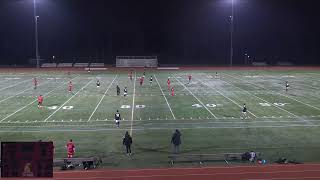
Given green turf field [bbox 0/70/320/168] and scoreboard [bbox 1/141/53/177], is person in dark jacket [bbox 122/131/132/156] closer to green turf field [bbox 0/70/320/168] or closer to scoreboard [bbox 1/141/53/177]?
green turf field [bbox 0/70/320/168]

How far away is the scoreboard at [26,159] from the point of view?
9094 millimetres

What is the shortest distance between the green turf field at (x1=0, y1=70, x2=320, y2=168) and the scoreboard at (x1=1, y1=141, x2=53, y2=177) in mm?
7531

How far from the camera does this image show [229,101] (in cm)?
3278

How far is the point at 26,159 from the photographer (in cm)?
907

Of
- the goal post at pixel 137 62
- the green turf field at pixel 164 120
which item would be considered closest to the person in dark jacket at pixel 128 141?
the green turf field at pixel 164 120

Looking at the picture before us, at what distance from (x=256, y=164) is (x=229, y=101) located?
16.6 m

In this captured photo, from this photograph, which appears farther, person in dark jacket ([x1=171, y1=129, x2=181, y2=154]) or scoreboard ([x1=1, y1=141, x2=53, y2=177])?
person in dark jacket ([x1=171, y1=129, x2=181, y2=154])

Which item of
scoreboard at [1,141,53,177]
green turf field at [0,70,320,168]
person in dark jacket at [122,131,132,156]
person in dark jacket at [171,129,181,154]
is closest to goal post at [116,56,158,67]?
green turf field at [0,70,320,168]

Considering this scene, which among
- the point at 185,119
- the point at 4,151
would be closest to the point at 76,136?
the point at 185,119

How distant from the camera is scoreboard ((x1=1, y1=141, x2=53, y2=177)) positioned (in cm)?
909

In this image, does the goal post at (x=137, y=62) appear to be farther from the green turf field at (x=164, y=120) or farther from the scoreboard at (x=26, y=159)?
the scoreboard at (x=26, y=159)

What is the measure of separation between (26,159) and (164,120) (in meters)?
16.8

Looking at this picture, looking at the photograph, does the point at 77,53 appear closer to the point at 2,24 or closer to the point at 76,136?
the point at 2,24

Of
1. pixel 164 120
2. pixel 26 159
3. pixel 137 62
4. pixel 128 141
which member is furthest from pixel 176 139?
pixel 137 62
